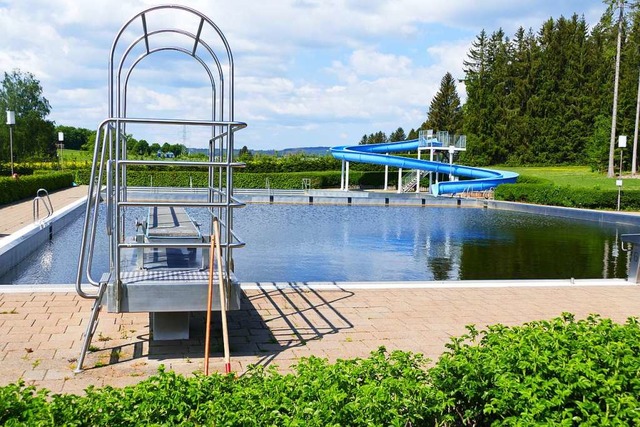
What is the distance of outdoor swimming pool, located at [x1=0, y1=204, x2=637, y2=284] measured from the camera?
981 centimetres

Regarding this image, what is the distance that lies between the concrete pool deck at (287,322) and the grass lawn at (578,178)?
18411mm

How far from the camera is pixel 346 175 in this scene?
32.8 m

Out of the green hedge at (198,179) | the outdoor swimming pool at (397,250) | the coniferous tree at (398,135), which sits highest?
the coniferous tree at (398,135)

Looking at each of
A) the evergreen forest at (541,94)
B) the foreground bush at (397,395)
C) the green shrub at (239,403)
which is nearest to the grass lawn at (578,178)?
the evergreen forest at (541,94)

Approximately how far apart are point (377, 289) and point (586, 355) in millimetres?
4047

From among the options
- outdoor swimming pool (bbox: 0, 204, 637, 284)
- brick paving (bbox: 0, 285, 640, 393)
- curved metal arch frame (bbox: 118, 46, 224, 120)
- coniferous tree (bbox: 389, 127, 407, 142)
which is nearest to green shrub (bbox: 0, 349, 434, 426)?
brick paving (bbox: 0, 285, 640, 393)

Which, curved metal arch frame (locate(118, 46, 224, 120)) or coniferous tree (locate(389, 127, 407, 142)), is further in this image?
coniferous tree (locate(389, 127, 407, 142))

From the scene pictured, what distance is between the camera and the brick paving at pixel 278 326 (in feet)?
14.7

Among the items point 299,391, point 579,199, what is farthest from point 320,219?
point 299,391

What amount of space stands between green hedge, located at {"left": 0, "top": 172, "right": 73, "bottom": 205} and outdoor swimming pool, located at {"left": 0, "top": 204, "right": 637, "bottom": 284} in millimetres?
3273

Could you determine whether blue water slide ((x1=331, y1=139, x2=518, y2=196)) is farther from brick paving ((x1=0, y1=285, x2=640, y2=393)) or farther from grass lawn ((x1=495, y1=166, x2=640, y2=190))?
brick paving ((x1=0, y1=285, x2=640, y2=393))

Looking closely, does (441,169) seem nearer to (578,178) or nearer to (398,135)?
(578,178)

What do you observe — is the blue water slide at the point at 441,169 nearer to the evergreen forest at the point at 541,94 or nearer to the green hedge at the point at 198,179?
the green hedge at the point at 198,179

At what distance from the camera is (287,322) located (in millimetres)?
5742
